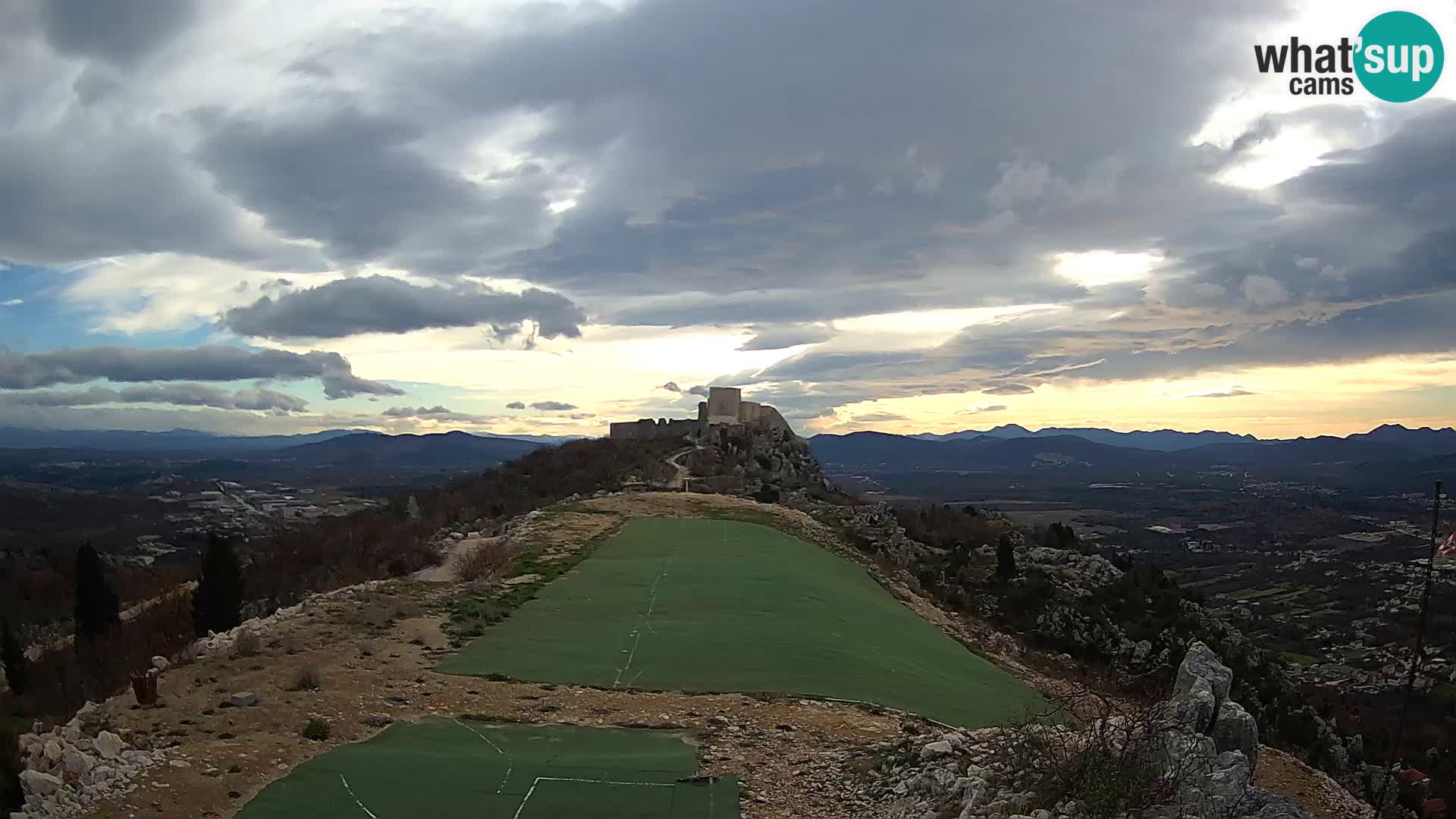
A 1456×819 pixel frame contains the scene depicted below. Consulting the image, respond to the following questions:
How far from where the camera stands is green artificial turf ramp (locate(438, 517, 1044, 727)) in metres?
13.9

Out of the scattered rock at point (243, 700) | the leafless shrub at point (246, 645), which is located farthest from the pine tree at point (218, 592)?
the scattered rock at point (243, 700)

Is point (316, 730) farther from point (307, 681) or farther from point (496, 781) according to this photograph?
point (496, 781)

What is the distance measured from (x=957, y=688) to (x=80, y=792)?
12.2m

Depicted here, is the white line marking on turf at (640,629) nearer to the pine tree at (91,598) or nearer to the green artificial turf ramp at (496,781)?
the green artificial turf ramp at (496,781)

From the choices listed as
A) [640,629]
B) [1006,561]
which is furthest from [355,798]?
[1006,561]

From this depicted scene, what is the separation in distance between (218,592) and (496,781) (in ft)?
53.8

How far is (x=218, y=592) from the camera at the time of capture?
2223 cm

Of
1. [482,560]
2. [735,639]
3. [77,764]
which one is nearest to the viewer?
[77,764]

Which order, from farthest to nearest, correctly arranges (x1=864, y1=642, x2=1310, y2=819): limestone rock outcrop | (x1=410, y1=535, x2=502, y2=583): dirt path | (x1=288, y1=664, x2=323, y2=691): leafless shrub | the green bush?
(x1=410, y1=535, x2=502, y2=583): dirt path → (x1=288, y1=664, x2=323, y2=691): leafless shrub → the green bush → (x1=864, y1=642, x2=1310, y2=819): limestone rock outcrop

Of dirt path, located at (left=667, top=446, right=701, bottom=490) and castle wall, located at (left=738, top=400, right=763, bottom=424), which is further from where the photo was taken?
castle wall, located at (left=738, top=400, right=763, bottom=424)

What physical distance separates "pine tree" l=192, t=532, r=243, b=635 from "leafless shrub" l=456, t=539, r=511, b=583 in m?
5.16

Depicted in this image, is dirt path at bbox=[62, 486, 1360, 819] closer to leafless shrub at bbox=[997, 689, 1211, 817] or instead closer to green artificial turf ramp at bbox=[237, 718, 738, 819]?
green artificial turf ramp at bbox=[237, 718, 738, 819]

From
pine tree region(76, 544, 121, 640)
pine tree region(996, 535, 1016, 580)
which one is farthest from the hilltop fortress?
pine tree region(76, 544, 121, 640)

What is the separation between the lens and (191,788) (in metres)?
8.32
